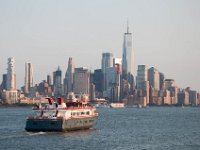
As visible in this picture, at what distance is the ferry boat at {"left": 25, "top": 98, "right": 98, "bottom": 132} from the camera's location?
302 feet

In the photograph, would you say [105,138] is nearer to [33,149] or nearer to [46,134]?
[46,134]

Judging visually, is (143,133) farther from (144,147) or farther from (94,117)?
(144,147)

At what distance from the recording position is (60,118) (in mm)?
92188

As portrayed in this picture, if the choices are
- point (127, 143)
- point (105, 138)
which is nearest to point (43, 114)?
point (105, 138)

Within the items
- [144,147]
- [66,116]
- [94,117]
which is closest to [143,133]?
[94,117]

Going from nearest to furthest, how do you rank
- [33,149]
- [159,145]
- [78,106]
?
[33,149] < [159,145] < [78,106]

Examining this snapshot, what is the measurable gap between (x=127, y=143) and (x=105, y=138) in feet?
24.4

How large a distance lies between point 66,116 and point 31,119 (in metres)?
5.71

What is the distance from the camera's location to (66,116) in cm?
9456

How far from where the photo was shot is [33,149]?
74.4m

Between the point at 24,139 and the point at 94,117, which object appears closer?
the point at 24,139

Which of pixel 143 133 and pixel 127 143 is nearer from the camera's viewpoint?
pixel 127 143

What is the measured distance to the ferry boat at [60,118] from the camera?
92062 millimetres

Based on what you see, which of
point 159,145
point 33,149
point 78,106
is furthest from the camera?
point 78,106
